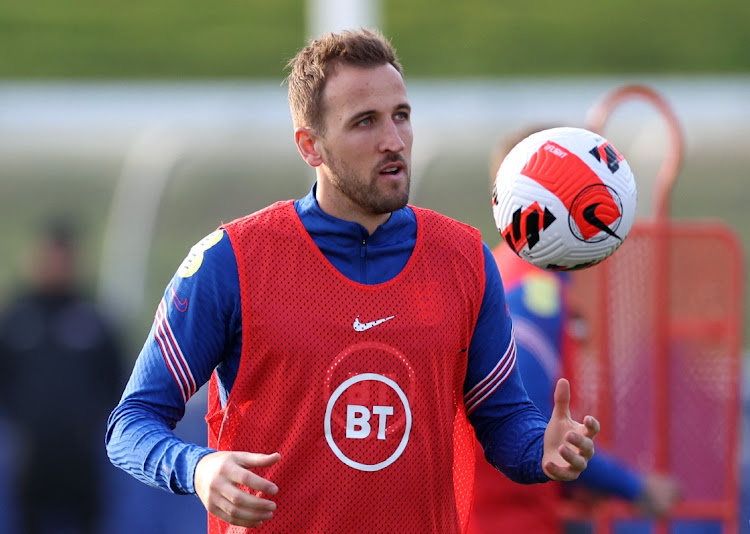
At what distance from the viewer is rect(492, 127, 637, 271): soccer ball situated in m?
3.52

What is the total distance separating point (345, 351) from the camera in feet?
10.4

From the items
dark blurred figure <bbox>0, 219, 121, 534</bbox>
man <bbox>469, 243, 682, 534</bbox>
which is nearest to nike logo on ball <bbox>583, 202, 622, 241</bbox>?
man <bbox>469, 243, 682, 534</bbox>

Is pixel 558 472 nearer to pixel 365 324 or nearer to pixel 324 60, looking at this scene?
pixel 365 324

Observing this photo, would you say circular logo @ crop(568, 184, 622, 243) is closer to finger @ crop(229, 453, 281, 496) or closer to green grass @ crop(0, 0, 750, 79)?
finger @ crop(229, 453, 281, 496)

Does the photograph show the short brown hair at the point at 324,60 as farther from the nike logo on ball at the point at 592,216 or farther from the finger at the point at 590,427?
the finger at the point at 590,427

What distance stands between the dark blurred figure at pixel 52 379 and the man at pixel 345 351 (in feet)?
17.3

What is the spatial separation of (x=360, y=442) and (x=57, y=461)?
5.82 m

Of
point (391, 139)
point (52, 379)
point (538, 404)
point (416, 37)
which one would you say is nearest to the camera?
point (391, 139)

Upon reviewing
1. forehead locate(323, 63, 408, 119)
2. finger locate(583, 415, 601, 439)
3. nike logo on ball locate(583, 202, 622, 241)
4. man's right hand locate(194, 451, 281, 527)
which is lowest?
man's right hand locate(194, 451, 281, 527)

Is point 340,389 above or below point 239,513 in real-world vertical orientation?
above

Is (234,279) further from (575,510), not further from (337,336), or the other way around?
(575,510)

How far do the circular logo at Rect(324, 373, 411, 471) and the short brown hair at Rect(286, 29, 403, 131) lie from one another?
29.8 inches

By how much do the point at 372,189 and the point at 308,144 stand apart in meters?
0.30

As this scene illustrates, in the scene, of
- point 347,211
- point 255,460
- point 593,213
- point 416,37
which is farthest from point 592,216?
point 416,37
